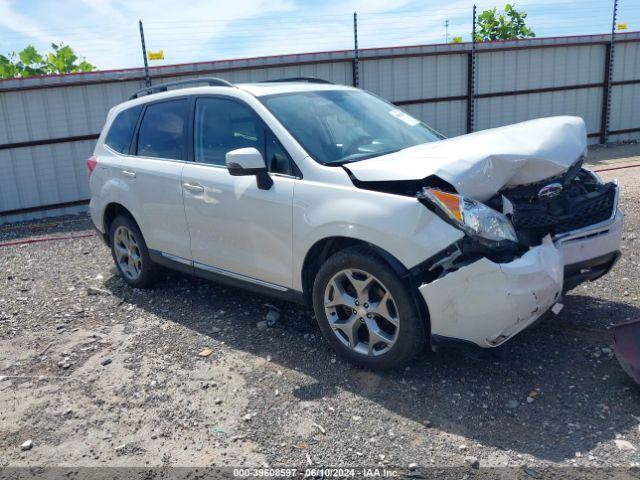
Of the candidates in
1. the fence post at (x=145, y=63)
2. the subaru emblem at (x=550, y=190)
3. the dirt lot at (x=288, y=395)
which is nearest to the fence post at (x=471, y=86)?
the fence post at (x=145, y=63)

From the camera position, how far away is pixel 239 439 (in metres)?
3.26

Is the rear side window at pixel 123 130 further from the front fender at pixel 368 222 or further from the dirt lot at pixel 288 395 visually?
the front fender at pixel 368 222

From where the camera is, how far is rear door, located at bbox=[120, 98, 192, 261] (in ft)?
16.0

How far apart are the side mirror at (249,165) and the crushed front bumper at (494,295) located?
137 centimetres

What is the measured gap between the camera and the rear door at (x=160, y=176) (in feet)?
16.0

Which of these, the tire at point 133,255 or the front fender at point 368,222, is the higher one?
the front fender at point 368,222

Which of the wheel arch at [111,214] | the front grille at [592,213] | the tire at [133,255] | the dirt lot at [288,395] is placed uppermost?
the front grille at [592,213]

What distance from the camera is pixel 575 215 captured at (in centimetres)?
376

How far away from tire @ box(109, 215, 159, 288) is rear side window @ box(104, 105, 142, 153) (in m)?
0.67

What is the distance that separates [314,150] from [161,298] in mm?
2370

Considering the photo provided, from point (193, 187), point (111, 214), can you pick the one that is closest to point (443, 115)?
point (111, 214)

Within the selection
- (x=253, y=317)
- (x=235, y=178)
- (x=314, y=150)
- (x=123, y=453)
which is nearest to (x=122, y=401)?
(x=123, y=453)

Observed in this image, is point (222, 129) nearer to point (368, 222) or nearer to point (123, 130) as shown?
point (123, 130)

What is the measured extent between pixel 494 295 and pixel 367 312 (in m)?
0.81
